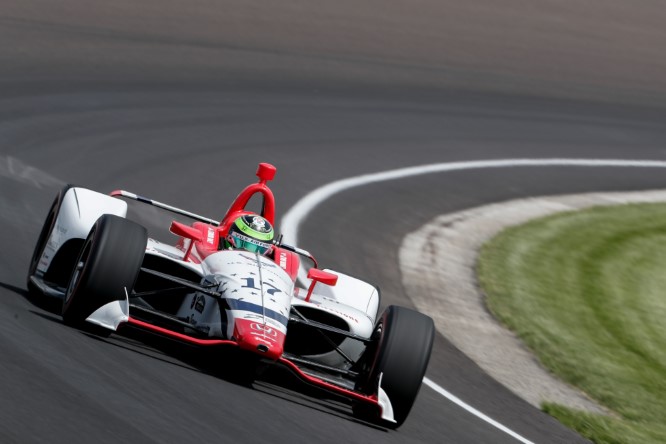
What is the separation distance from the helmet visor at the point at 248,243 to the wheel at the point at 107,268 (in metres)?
1.24

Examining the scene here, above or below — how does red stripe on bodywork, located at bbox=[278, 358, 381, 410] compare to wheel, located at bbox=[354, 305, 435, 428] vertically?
below

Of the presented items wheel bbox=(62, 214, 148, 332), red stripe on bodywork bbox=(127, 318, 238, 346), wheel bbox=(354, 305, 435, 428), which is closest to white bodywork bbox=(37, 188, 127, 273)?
wheel bbox=(62, 214, 148, 332)

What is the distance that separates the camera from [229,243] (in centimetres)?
966

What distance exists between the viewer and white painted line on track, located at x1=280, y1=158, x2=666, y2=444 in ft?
33.4

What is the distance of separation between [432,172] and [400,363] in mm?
11512

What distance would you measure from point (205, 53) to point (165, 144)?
5.95 metres

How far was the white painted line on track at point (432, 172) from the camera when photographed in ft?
33.4

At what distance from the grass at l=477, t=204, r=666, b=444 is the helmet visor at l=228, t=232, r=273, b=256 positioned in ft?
9.55

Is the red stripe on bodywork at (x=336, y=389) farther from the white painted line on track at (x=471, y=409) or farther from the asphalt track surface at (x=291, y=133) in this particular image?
the white painted line on track at (x=471, y=409)

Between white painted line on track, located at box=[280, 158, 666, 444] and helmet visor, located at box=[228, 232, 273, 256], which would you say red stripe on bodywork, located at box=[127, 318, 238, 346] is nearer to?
helmet visor, located at box=[228, 232, 273, 256]

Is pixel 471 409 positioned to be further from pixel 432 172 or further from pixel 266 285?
pixel 432 172

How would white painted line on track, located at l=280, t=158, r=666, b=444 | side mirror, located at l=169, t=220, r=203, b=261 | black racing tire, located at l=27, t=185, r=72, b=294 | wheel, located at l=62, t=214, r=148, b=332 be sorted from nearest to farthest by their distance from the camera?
wheel, located at l=62, t=214, r=148, b=332 < side mirror, located at l=169, t=220, r=203, b=261 < black racing tire, located at l=27, t=185, r=72, b=294 < white painted line on track, located at l=280, t=158, r=666, b=444

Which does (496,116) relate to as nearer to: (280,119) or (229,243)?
(280,119)

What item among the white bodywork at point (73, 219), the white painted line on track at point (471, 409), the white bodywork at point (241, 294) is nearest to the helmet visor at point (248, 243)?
the white bodywork at point (241, 294)
